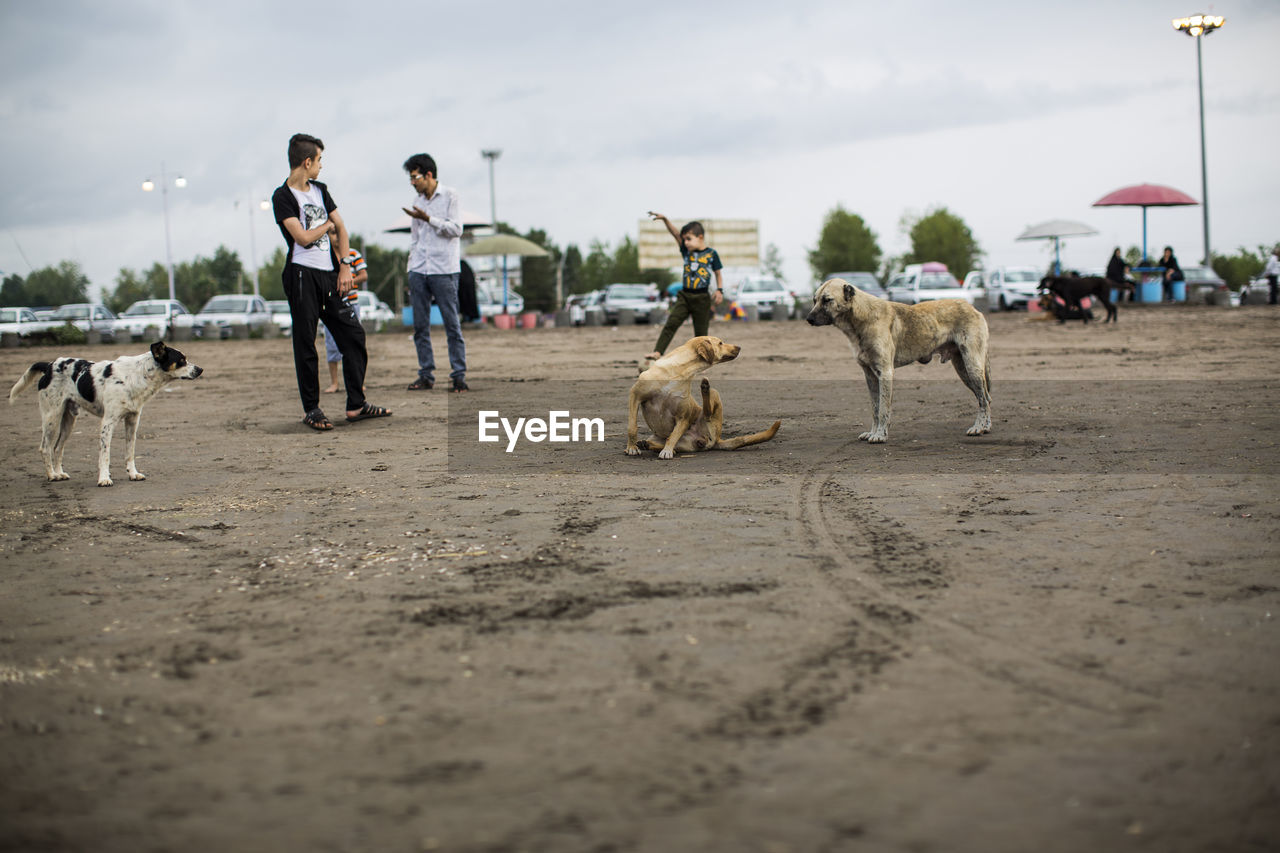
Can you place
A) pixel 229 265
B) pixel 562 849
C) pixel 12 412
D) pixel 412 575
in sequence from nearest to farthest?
Answer: pixel 562 849 < pixel 412 575 < pixel 12 412 < pixel 229 265

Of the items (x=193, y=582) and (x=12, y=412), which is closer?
(x=193, y=582)

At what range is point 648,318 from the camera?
36438 mm

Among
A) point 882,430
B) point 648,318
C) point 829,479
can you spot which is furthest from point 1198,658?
point 648,318

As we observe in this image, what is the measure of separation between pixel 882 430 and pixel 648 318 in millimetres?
28287

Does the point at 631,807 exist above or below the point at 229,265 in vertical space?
below

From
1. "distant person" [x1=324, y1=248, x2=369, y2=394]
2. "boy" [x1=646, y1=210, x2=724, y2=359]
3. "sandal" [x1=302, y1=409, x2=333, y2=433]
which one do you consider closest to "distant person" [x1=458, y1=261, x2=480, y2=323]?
"distant person" [x1=324, y1=248, x2=369, y2=394]

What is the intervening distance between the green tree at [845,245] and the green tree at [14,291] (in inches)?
3111

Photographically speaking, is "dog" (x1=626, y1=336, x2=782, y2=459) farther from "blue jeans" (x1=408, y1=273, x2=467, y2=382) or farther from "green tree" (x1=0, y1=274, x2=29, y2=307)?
"green tree" (x1=0, y1=274, x2=29, y2=307)

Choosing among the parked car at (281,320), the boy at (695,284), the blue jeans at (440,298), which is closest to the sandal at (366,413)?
the blue jeans at (440,298)

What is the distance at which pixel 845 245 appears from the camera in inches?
3831

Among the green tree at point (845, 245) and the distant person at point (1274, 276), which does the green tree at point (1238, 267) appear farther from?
the distant person at point (1274, 276)

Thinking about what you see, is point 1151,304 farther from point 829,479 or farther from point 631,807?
point 631,807

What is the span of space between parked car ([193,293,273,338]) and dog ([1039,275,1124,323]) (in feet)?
72.0

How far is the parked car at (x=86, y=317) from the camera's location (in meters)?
32.7
